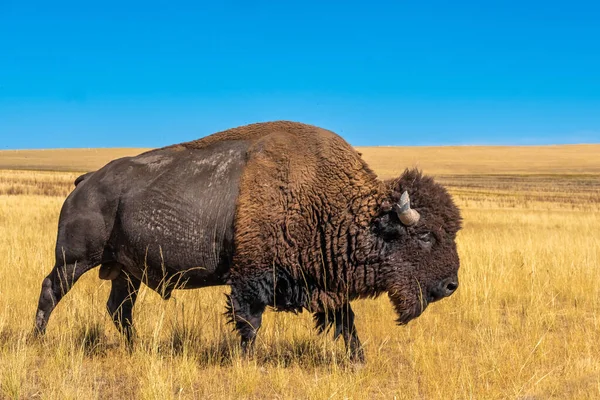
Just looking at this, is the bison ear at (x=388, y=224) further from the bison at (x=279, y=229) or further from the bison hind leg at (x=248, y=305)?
the bison hind leg at (x=248, y=305)

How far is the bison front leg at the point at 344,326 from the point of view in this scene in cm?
563

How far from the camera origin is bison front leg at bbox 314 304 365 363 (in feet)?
18.5

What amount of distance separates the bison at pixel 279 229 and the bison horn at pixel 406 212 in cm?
1

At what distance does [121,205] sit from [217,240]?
1073 mm

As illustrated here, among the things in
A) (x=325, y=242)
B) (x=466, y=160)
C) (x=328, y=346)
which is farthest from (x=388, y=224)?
(x=466, y=160)

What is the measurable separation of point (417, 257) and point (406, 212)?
48 cm

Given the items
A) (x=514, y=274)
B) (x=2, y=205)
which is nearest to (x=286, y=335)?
(x=514, y=274)

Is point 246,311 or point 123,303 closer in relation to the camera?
point 246,311

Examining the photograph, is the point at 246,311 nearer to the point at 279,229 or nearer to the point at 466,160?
the point at 279,229

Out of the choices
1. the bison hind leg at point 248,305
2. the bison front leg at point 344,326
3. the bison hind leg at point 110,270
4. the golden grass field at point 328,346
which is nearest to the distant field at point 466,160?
the golden grass field at point 328,346

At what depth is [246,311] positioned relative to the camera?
5410mm

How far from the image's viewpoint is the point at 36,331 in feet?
19.6

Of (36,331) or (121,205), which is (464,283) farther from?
(36,331)

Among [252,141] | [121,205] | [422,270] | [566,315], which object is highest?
[252,141]
